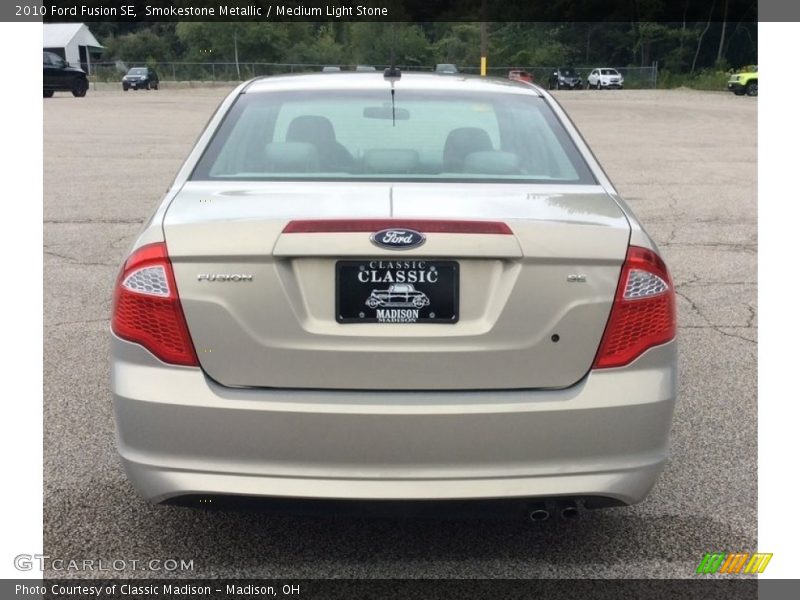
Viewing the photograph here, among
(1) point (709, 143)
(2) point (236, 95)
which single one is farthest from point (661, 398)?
(1) point (709, 143)

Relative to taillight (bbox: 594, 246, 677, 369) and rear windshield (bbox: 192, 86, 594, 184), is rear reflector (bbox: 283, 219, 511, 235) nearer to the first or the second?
taillight (bbox: 594, 246, 677, 369)

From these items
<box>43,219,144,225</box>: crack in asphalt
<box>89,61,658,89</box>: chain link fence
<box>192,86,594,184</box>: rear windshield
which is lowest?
<box>43,219,144,225</box>: crack in asphalt

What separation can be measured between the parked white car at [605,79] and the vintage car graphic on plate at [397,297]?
64782 millimetres

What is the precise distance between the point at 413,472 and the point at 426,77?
2.27m

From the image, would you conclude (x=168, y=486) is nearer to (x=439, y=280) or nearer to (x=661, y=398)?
(x=439, y=280)

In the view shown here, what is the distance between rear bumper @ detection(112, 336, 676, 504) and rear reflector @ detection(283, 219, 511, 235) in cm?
47

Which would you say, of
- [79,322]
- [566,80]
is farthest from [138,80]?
[79,322]

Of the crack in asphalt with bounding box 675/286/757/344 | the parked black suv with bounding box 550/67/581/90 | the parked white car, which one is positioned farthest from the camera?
the parked black suv with bounding box 550/67/581/90

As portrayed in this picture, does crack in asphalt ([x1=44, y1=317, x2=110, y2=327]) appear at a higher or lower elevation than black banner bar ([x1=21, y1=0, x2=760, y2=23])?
lower

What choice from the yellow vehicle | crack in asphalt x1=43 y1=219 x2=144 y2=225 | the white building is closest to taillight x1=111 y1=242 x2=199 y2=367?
crack in asphalt x1=43 y1=219 x2=144 y2=225

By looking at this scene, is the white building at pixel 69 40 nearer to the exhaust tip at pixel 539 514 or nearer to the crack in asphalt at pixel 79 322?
the crack in asphalt at pixel 79 322

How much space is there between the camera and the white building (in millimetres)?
79750

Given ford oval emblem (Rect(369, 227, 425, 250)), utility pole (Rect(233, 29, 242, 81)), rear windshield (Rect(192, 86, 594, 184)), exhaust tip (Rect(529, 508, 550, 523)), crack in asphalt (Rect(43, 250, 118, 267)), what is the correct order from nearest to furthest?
ford oval emblem (Rect(369, 227, 425, 250)), exhaust tip (Rect(529, 508, 550, 523)), rear windshield (Rect(192, 86, 594, 184)), crack in asphalt (Rect(43, 250, 118, 267)), utility pole (Rect(233, 29, 242, 81))

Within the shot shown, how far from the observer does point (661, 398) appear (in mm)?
3014
